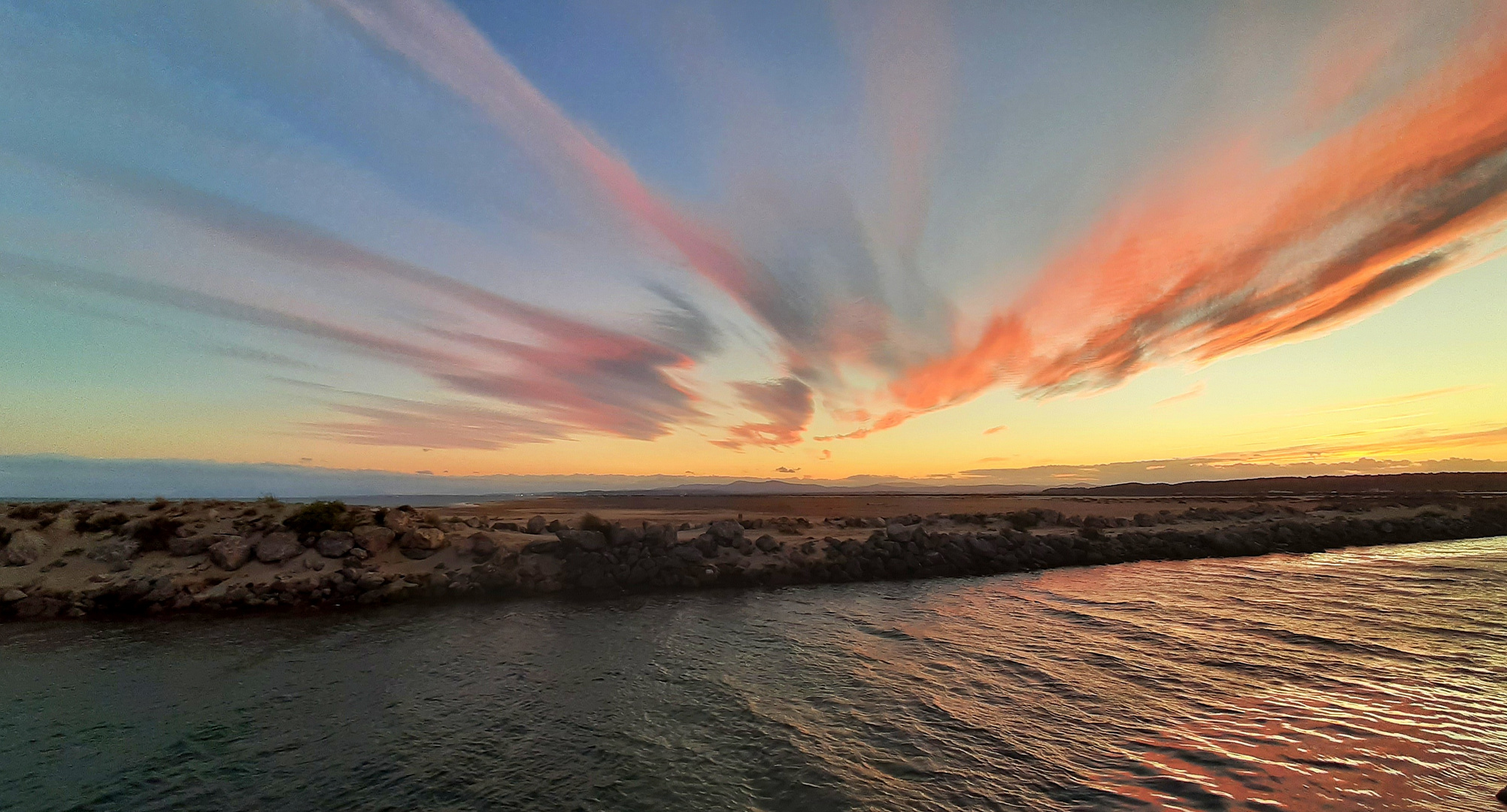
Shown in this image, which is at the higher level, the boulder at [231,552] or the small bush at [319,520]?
the small bush at [319,520]

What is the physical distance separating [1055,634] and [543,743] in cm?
1556

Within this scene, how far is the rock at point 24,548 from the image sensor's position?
2142 cm

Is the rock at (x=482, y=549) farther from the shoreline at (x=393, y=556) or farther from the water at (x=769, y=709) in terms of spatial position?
the water at (x=769, y=709)

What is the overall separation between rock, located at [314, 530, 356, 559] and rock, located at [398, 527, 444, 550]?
1.99m

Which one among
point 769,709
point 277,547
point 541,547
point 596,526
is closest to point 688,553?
point 596,526

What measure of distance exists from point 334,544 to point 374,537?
4.89 feet

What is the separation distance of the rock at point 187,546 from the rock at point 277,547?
229 centimetres

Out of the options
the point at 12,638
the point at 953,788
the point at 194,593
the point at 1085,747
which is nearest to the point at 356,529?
the point at 194,593

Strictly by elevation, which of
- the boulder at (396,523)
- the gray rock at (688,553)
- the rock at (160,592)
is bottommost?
the rock at (160,592)

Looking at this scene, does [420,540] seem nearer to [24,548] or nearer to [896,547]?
[24,548]

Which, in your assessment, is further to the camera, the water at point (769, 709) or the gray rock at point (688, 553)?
the gray rock at point (688, 553)

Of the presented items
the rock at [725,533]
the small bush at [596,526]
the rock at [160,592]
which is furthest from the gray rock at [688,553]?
the rock at [160,592]

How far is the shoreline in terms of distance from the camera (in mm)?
20500

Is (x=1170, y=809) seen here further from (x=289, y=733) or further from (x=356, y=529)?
(x=356, y=529)
